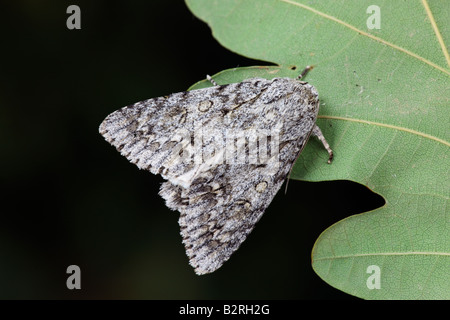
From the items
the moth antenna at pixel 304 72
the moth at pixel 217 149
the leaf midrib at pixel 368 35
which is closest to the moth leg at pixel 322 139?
the moth at pixel 217 149

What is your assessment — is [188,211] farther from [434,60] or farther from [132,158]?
[434,60]

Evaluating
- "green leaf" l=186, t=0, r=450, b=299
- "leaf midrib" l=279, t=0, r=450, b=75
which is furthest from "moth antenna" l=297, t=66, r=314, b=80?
"leaf midrib" l=279, t=0, r=450, b=75

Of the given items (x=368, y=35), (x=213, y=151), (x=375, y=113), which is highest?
(x=368, y=35)

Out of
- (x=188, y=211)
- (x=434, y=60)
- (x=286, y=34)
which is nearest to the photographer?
(x=434, y=60)

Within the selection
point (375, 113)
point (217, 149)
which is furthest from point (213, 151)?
point (375, 113)

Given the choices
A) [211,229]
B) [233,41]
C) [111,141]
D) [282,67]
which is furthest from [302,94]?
[111,141]

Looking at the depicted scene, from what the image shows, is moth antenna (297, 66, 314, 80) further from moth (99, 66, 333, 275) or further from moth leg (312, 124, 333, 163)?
moth leg (312, 124, 333, 163)

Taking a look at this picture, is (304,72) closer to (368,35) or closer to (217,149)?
(368,35)
